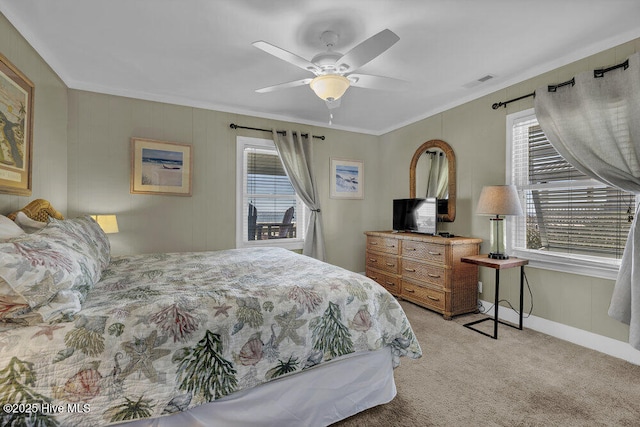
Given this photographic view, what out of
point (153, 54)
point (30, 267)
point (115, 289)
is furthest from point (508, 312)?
point (153, 54)

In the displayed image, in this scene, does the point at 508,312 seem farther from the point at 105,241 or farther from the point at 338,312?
the point at 105,241

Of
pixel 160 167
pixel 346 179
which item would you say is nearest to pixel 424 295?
pixel 346 179

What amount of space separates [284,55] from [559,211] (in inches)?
112

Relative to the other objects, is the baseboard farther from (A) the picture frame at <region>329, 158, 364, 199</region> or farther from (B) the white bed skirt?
(A) the picture frame at <region>329, 158, 364, 199</region>

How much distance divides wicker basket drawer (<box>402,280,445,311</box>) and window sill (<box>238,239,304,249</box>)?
62.8 inches

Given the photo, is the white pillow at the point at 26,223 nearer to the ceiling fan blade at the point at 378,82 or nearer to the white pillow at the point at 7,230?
the white pillow at the point at 7,230

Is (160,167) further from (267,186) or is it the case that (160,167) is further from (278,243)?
(278,243)

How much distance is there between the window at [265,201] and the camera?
402 cm

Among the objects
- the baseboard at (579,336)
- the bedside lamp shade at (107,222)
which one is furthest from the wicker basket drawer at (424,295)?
the bedside lamp shade at (107,222)

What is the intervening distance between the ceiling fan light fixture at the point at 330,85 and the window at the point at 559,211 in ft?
6.69

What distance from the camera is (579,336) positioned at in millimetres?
2584

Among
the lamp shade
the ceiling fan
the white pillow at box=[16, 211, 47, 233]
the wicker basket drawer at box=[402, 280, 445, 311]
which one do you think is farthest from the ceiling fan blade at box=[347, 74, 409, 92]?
the white pillow at box=[16, 211, 47, 233]

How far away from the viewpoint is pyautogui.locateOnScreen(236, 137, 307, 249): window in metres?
4.02

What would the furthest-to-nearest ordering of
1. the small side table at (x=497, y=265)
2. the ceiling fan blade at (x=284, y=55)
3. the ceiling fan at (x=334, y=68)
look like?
the small side table at (x=497, y=265)
the ceiling fan at (x=334, y=68)
the ceiling fan blade at (x=284, y=55)
